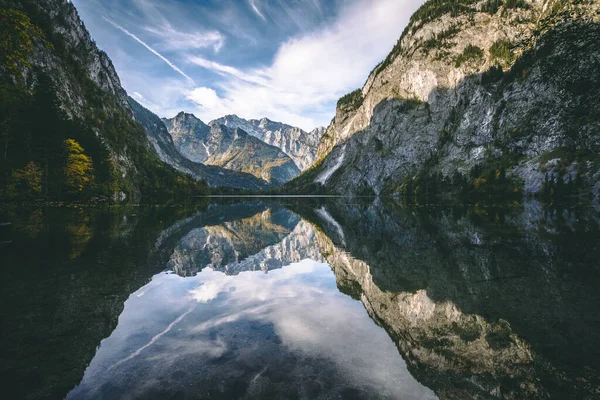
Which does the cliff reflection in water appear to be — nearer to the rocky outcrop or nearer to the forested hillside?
the forested hillside

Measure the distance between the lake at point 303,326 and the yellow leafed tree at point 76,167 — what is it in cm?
5388

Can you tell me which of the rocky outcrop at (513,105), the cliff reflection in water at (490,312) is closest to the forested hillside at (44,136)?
the cliff reflection in water at (490,312)

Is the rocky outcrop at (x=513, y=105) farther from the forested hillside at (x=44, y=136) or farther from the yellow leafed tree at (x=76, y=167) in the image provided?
the yellow leafed tree at (x=76, y=167)

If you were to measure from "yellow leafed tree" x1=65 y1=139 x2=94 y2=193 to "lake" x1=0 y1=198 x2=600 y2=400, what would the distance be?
53881 millimetres

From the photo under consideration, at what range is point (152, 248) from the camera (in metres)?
22.0

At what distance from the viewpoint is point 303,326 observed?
9680 millimetres

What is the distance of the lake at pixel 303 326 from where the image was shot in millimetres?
6449

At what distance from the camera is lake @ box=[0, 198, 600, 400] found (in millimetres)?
6449

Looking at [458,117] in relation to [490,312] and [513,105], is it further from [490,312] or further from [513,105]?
[490,312]

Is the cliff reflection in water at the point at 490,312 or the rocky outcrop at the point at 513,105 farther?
the rocky outcrop at the point at 513,105

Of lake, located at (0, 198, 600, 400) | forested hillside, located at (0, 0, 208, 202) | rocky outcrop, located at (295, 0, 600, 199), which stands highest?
rocky outcrop, located at (295, 0, 600, 199)

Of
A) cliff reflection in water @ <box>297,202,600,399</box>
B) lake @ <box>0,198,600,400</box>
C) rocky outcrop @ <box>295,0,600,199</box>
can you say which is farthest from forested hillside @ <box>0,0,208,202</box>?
rocky outcrop @ <box>295,0,600,199</box>

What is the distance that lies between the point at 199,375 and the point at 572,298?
1284 cm

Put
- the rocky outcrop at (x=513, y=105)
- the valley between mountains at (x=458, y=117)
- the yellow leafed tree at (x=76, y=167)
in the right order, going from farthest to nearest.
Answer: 1. the rocky outcrop at (x=513, y=105)
2. the yellow leafed tree at (x=76, y=167)
3. the valley between mountains at (x=458, y=117)
